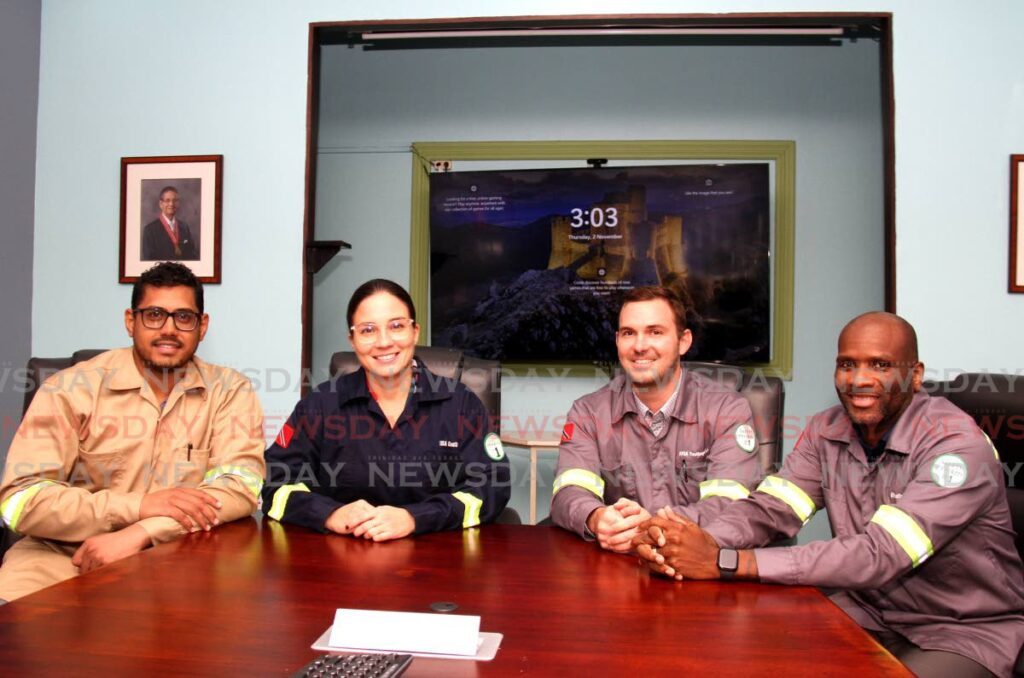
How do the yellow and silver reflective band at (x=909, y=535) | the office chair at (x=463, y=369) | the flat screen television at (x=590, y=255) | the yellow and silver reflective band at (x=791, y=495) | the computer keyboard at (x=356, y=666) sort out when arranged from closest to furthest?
the computer keyboard at (x=356, y=666) < the yellow and silver reflective band at (x=909, y=535) < the yellow and silver reflective band at (x=791, y=495) < the office chair at (x=463, y=369) < the flat screen television at (x=590, y=255)

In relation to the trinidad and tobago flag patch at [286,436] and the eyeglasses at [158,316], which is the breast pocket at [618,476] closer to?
the trinidad and tobago flag patch at [286,436]

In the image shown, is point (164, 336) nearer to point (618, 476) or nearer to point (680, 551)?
point (618, 476)

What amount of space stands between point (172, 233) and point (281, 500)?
5.74 ft

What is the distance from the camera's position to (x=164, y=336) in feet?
7.14

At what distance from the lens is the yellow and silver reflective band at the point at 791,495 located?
1.86 metres

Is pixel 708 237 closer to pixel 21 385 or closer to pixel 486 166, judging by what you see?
pixel 486 166

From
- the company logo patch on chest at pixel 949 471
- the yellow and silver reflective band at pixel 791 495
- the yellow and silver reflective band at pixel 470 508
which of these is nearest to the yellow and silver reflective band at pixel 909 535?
the company logo patch on chest at pixel 949 471

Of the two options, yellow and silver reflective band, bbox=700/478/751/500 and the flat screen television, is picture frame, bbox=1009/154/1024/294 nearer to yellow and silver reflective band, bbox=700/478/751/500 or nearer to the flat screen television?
the flat screen television

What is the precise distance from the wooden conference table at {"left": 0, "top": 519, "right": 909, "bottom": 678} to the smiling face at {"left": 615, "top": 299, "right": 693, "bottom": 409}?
2.16ft

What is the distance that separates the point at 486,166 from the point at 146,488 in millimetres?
2524

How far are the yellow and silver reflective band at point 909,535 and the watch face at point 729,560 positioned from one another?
373 mm

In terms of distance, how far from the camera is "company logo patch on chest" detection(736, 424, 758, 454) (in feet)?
6.79

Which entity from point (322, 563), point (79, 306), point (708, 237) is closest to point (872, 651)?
point (322, 563)

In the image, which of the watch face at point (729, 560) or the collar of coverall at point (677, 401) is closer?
the watch face at point (729, 560)
